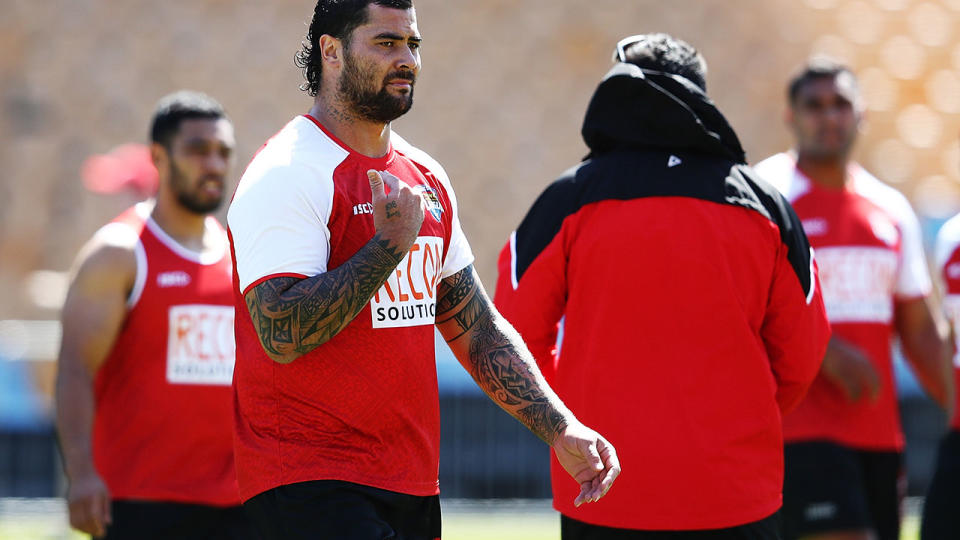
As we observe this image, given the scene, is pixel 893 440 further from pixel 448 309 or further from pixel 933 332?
pixel 448 309

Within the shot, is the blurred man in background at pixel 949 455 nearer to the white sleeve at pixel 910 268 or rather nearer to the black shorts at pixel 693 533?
the white sleeve at pixel 910 268

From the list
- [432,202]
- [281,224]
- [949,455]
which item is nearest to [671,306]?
[432,202]

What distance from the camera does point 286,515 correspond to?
11.5 feet

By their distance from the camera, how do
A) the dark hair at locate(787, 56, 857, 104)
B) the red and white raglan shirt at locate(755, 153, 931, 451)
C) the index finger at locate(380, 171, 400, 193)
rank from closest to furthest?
1. the index finger at locate(380, 171, 400, 193)
2. the red and white raglan shirt at locate(755, 153, 931, 451)
3. the dark hair at locate(787, 56, 857, 104)

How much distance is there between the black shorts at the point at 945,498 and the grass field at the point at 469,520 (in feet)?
14.1

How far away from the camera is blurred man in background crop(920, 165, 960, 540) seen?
19.5ft

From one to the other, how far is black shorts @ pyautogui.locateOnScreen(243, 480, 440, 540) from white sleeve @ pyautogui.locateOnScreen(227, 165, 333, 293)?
54 centimetres

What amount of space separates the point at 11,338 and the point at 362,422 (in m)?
8.88

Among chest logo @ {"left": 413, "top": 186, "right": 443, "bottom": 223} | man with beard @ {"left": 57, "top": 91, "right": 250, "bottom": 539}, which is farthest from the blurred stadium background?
chest logo @ {"left": 413, "top": 186, "right": 443, "bottom": 223}

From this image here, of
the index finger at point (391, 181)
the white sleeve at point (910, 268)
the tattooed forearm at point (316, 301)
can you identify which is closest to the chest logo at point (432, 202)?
the index finger at point (391, 181)

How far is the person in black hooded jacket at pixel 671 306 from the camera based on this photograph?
4234 millimetres

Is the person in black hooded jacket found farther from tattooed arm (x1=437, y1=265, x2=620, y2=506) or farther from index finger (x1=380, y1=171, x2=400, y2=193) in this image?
index finger (x1=380, y1=171, x2=400, y2=193)

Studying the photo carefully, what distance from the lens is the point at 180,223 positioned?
5.75 m

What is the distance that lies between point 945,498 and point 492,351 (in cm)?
298
